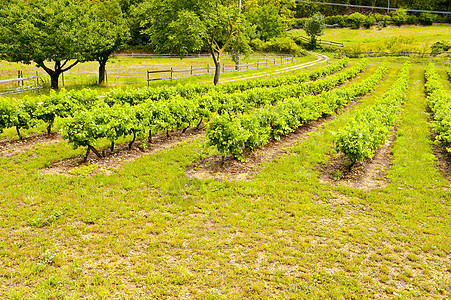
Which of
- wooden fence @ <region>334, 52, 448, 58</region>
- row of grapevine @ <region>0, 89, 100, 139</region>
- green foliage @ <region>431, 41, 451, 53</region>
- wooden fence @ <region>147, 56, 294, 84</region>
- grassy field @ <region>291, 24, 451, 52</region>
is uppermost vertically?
grassy field @ <region>291, 24, 451, 52</region>

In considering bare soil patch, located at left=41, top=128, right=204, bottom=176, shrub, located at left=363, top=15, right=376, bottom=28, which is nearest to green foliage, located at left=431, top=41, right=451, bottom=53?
shrub, located at left=363, top=15, right=376, bottom=28

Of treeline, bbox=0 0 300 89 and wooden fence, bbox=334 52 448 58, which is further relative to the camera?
wooden fence, bbox=334 52 448 58

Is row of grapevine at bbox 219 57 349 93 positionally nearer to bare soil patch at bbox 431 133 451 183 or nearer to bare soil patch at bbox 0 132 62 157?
bare soil patch at bbox 0 132 62 157

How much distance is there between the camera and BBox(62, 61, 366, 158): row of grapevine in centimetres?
1054

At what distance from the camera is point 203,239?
7.29 metres

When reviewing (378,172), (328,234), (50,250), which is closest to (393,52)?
(378,172)

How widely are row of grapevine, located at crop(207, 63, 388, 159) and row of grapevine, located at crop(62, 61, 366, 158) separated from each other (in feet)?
2.77

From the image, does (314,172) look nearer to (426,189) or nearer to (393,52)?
(426,189)

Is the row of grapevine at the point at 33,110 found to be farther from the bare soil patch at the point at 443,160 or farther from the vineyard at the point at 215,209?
the bare soil patch at the point at 443,160

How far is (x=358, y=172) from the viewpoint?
1143 centimetres

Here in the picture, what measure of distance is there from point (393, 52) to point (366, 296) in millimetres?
64927

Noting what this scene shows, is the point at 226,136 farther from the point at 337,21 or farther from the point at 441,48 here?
the point at 337,21

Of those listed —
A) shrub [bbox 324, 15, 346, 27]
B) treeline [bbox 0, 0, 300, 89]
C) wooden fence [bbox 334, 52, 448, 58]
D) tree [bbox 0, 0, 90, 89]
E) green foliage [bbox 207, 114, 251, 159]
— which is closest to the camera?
green foliage [bbox 207, 114, 251, 159]

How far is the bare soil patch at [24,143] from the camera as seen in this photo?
39.2ft
